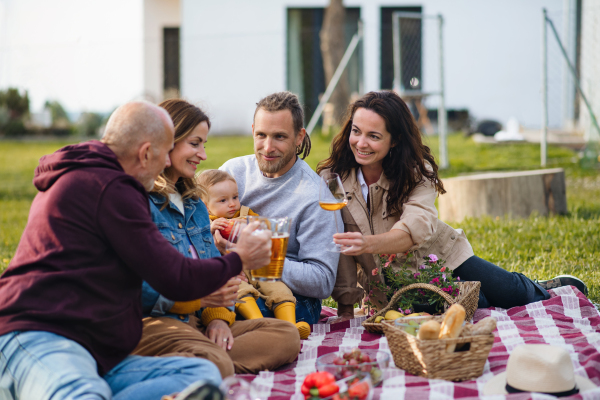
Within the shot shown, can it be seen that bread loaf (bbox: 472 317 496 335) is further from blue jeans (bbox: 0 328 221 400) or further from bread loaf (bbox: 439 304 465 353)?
blue jeans (bbox: 0 328 221 400)

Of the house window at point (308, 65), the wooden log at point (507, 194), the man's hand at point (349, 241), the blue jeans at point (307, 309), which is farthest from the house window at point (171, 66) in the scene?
the man's hand at point (349, 241)

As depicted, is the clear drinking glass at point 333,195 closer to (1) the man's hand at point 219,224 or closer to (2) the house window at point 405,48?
(1) the man's hand at point 219,224

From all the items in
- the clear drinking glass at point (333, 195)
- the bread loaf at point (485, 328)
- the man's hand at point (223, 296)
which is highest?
the clear drinking glass at point (333, 195)

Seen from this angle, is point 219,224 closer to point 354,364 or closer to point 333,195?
point 333,195

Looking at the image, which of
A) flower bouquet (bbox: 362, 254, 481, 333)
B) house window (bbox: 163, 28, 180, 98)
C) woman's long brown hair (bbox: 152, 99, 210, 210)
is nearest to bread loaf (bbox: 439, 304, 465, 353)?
flower bouquet (bbox: 362, 254, 481, 333)

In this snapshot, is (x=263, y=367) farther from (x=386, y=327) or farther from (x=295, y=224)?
(x=295, y=224)

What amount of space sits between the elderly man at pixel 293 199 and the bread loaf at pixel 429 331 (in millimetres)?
1080

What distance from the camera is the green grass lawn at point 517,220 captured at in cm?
573

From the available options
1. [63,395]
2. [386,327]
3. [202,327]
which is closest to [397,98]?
[386,327]

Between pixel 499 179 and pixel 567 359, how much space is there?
5056 mm

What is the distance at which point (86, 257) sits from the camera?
2471 mm

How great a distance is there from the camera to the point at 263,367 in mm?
3389

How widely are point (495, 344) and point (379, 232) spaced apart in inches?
44.4

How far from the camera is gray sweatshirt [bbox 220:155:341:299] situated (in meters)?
→ 4.03
